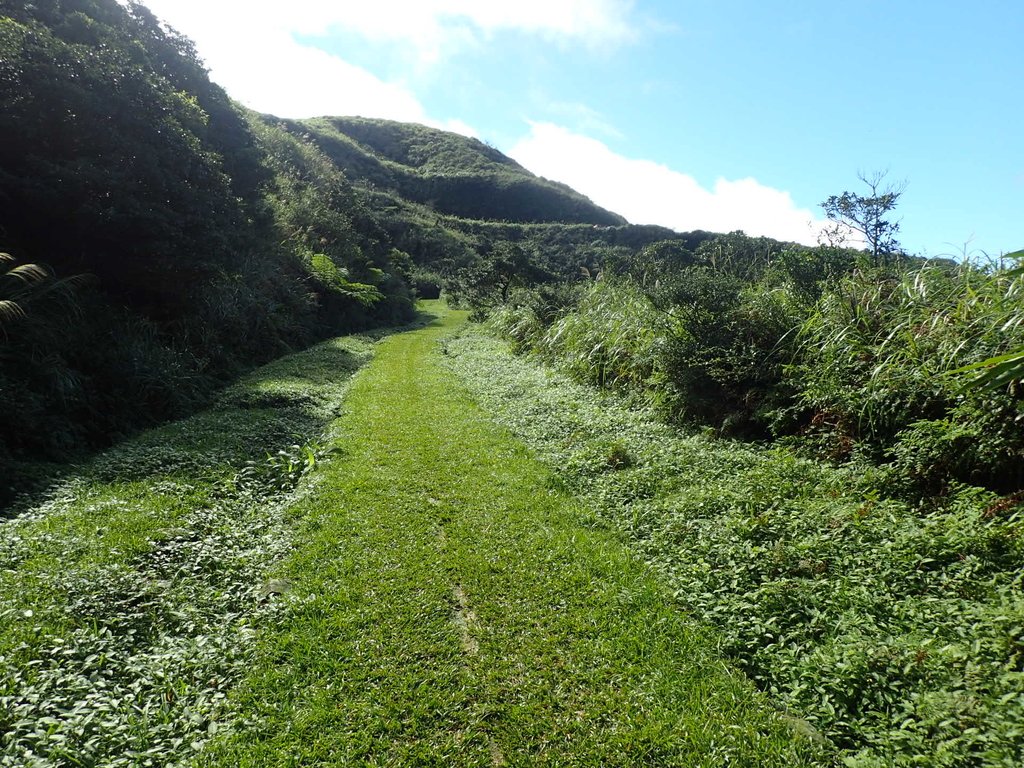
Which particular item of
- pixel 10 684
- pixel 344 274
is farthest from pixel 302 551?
pixel 344 274

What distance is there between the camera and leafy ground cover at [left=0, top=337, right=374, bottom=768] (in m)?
3.04

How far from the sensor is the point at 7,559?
4.44m

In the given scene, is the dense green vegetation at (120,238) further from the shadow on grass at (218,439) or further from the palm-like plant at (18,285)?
the shadow on grass at (218,439)

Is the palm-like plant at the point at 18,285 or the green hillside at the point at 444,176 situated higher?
the green hillside at the point at 444,176

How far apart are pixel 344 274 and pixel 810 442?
75.4ft

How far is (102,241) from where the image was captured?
10.5 m

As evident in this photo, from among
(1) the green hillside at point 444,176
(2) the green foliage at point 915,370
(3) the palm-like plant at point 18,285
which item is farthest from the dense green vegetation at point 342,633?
(1) the green hillside at point 444,176

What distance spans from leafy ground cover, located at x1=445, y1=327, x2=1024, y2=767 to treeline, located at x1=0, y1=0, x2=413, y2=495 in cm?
756

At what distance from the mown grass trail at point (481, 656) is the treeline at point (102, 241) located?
465cm

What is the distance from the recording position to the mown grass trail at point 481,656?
3059 millimetres

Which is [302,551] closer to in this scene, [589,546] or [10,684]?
[10,684]

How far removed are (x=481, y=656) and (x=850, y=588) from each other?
273cm

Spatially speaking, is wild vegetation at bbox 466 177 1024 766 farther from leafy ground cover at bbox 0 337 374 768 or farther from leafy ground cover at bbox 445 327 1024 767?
leafy ground cover at bbox 0 337 374 768

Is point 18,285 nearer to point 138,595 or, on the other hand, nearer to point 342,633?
point 138,595
